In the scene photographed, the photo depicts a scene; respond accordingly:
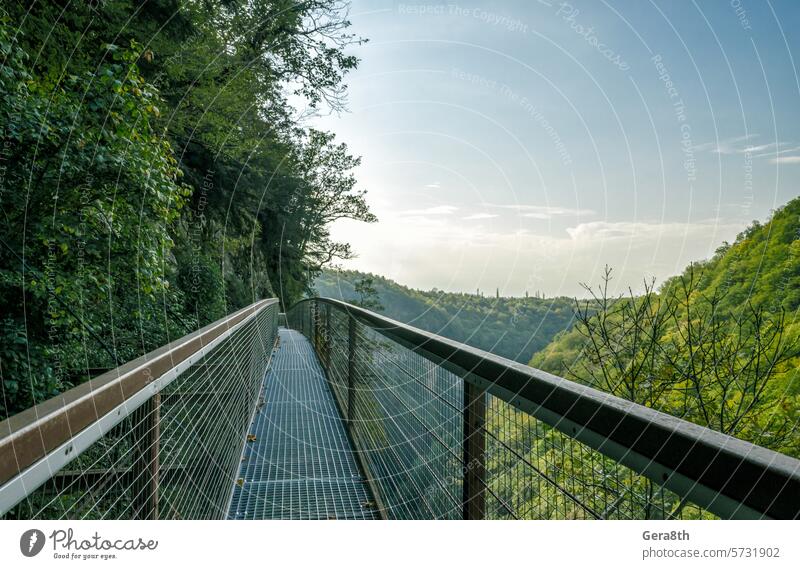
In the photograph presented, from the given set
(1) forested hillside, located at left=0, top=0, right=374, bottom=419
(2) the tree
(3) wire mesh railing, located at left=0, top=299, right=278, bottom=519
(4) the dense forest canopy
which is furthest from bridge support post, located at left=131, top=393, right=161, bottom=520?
(2) the tree

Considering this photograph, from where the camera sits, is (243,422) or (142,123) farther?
(142,123)

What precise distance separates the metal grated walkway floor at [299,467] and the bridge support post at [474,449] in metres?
1.83

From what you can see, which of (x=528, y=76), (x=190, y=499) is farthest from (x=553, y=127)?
(x=190, y=499)

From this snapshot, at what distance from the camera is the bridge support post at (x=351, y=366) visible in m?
4.66

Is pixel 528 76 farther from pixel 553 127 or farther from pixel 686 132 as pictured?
pixel 686 132

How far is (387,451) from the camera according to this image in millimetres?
3168

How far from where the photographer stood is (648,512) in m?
1.79

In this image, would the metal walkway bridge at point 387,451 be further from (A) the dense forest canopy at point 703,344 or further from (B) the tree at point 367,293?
(B) the tree at point 367,293

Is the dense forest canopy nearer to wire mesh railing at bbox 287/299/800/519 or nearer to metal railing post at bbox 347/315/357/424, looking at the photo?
metal railing post at bbox 347/315/357/424

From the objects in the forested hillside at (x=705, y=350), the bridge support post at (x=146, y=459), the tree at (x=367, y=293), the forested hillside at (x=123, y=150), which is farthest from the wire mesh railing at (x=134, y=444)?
the tree at (x=367, y=293)

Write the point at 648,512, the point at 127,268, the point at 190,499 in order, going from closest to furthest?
the point at 648,512
the point at 190,499
the point at 127,268

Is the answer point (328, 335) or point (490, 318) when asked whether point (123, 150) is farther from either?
→ point (490, 318)

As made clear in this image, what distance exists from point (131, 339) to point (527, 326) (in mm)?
4856

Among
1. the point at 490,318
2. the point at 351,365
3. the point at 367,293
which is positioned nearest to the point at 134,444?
the point at 351,365
